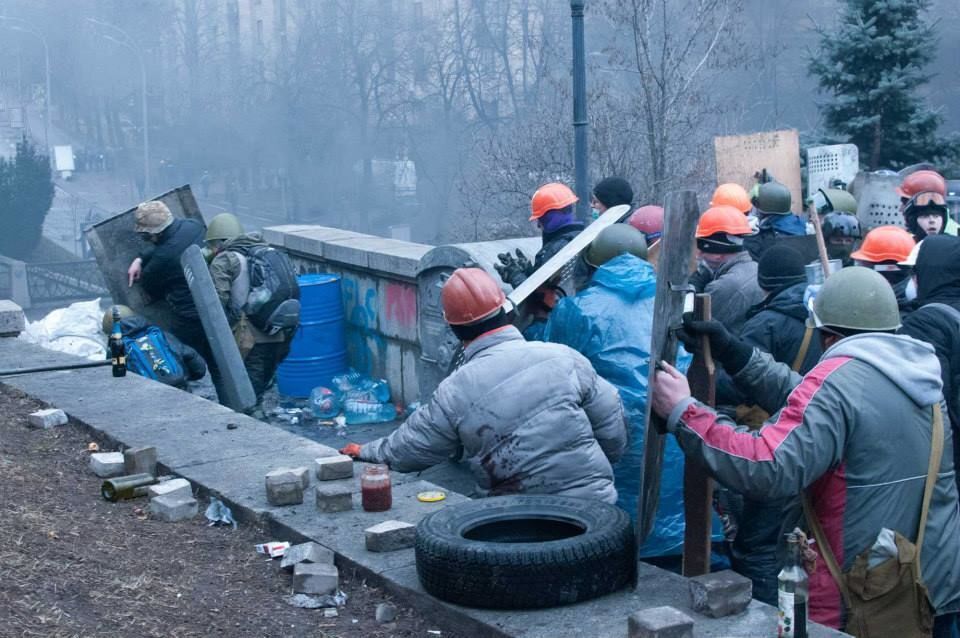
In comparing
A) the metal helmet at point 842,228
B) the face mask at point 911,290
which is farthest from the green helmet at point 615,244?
the metal helmet at point 842,228

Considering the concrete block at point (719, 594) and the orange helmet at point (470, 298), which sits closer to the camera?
the concrete block at point (719, 594)

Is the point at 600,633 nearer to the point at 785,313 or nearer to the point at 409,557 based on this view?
the point at 409,557

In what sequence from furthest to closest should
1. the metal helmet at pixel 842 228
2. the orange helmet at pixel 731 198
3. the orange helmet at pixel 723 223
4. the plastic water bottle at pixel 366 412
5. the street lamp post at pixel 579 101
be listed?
the plastic water bottle at pixel 366 412
the street lamp post at pixel 579 101
the orange helmet at pixel 731 198
the metal helmet at pixel 842 228
the orange helmet at pixel 723 223

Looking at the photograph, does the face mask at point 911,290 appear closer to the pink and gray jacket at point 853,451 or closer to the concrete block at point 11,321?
the pink and gray jacket at point 853,451

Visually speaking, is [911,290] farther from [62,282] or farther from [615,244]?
[62,282]

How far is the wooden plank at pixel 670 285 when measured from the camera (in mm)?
3383

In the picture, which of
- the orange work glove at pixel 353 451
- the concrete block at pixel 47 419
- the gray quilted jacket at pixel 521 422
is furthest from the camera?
the concrete block at pixel 47 419

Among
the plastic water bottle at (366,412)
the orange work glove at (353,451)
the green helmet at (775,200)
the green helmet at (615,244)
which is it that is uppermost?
the green helmet at (775,200)

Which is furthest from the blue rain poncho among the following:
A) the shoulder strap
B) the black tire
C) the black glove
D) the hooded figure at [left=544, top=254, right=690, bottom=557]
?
the black glove

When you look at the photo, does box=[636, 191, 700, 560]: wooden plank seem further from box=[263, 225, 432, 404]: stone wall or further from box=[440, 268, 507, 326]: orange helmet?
box=[263, 225, 432, 404]: stone wall

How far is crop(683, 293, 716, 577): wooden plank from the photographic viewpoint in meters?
3.58

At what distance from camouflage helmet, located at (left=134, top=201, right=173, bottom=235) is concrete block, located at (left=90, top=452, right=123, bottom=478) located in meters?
3.33

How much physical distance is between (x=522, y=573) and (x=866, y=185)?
23.9 ft

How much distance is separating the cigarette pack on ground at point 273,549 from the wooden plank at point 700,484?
1730 mm
